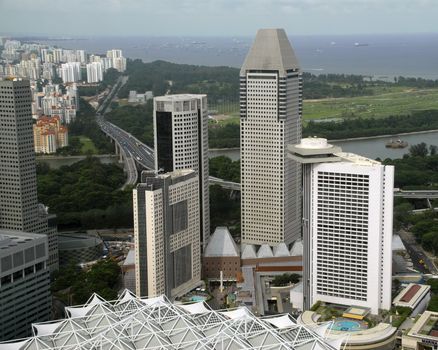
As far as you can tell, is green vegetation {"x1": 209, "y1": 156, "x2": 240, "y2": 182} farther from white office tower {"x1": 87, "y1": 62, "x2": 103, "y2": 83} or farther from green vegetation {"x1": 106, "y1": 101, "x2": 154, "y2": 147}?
white office tower {"x1": 87, "y1": 62, "x2": 103, "y2": 83}

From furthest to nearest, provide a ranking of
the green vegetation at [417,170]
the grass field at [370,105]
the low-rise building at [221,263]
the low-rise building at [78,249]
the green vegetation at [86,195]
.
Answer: the grass field at [370,105]
the green vegetation at [417,170]
the green vegetation at [86,195]
the low-rise building at [78,249]
the low-rise building at [221,263]

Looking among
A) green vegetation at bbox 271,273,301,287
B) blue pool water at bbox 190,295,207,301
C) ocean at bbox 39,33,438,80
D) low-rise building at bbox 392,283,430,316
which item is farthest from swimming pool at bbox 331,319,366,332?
ocean at bbox 39,33,438,80

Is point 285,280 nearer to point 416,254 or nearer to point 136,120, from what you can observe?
point 416,254

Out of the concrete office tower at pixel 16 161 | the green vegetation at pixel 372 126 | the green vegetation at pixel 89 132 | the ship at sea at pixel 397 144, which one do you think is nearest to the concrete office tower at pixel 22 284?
the concrete office tower at pixel 16 161

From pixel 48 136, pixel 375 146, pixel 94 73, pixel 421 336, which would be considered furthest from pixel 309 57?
pixel 421 336

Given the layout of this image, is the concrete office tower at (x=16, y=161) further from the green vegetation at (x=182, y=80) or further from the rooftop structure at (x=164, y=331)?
the green vegetation at (x=182, y=80)
